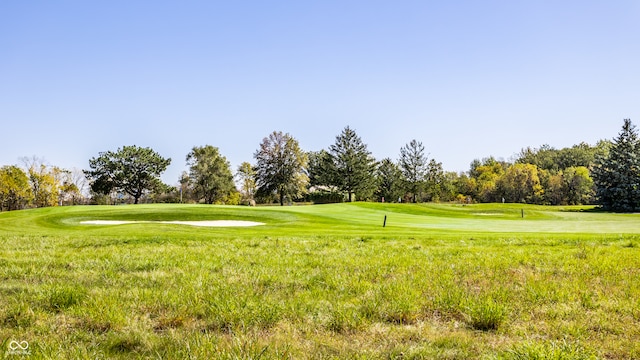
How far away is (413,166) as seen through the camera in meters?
98.6

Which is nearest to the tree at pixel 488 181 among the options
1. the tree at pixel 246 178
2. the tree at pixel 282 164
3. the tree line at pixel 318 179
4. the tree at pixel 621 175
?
the tree line at pixel 318 179

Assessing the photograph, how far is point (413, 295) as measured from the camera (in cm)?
563

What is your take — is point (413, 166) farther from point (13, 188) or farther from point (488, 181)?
point (13, 188)

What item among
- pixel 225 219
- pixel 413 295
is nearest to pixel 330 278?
pixel 413 295

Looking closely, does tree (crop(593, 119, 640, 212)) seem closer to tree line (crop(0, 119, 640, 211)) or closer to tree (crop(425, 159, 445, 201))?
A: tree line (crop(0, 119, 640, 211))

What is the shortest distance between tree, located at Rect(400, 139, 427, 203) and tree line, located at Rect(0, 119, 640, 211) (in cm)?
24

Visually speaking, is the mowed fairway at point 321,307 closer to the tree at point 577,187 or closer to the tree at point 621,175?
the tree at point 621,175

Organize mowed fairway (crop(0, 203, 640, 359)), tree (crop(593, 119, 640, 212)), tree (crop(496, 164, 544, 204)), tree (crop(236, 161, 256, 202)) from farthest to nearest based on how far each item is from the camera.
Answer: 1. tree (crop(236, 161, 256, 202))
2. tree (crop(496, 164, 544, 204))
3. tree (crop(593, 119, 640, 212))
4. mowed fairway (crop(0, 203, 640, 359))

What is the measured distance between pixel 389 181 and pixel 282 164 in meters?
32.6

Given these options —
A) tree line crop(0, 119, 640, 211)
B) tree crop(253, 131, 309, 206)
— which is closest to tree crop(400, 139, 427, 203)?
tree line crop(0, 119, 640, 211)

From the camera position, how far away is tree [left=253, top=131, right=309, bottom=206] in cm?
7819

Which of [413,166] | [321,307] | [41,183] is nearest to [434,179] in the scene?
[413,166]

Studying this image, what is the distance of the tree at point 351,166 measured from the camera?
3440 inches

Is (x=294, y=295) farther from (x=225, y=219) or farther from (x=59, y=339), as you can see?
(x=225, y=219)
